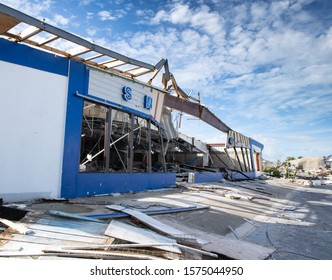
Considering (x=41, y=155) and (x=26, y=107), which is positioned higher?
(x=26, y=107)

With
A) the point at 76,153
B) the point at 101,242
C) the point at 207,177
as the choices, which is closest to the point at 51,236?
the point at 101,242

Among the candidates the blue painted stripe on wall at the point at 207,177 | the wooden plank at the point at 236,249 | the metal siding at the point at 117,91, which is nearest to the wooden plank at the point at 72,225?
the wooden plank at the point at 236,249

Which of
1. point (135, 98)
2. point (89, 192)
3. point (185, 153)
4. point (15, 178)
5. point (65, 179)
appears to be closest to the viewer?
point (15, 178)

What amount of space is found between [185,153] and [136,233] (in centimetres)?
2411

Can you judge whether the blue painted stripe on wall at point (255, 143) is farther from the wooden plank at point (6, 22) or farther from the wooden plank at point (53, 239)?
the wooden plank at point (53, 239)

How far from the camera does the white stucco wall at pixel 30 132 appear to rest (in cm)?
736

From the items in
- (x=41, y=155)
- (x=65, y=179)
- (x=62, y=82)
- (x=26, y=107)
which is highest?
(x=62, y=82)

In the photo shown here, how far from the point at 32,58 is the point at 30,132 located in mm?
2290

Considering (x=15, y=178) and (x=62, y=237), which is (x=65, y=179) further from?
(x=62, y=237)

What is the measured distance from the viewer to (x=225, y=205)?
9.73m

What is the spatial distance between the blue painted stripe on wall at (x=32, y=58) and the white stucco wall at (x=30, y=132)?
169 mm

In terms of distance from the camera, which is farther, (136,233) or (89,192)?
(89,192)

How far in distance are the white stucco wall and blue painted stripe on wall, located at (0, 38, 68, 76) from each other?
0.56ft
